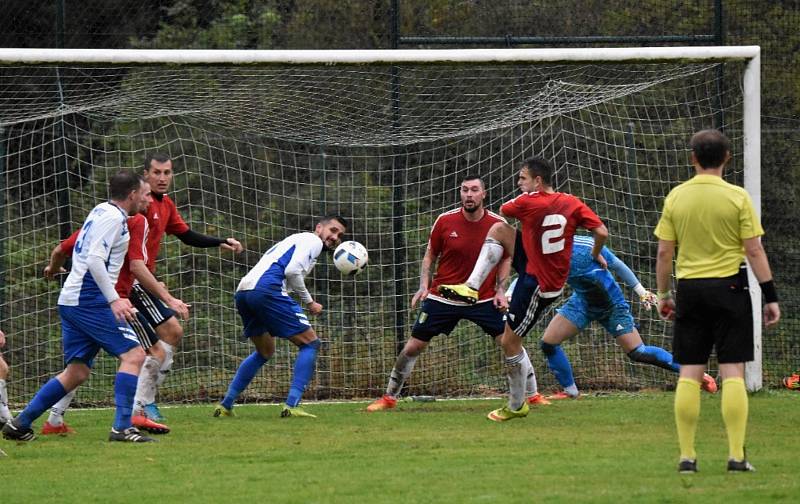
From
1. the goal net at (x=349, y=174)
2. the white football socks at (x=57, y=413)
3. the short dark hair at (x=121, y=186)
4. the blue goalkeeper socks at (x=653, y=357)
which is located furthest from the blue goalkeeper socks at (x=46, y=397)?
the blue goalkeeper socks at (x=653, y=357)

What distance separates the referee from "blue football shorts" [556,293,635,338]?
13.7 feet

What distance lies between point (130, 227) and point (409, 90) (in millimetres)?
4053

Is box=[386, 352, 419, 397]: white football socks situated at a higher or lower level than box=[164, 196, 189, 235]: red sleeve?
lower

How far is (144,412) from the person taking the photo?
9750mm

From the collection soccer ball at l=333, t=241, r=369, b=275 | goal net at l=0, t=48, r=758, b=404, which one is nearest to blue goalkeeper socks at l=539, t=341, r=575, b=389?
goal net at l=0, t=48, r=758, b=404

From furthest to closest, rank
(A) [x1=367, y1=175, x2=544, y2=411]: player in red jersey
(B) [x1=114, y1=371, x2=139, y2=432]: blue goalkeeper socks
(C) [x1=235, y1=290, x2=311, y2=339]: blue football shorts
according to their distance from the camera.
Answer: (A) [x1=367, y1=175, x2=544, y2=411]: player in red jersey < (C) [x1=235, y1=290, x2=311, y2=339]: blue football shorts < (B) [x1=114, y1=371, x2=139, y2=432]: blue goalkeeper socks

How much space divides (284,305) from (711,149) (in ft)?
14.8

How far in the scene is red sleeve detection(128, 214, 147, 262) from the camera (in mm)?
9266

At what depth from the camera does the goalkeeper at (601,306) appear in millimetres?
10891

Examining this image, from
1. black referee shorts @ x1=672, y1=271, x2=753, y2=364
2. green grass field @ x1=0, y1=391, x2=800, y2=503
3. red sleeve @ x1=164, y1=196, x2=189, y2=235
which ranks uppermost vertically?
red sleeve @ x1=164, y1=196, x2=189, y2=235

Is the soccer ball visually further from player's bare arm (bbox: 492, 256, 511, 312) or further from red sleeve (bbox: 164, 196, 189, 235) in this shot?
red sleeve (bbox: 164, 196, 189, 235)

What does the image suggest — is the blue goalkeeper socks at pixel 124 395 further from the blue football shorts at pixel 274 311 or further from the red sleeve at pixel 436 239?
the red sleeve at pixel 436 239

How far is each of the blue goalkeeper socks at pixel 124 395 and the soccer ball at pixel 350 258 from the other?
92.2 inches

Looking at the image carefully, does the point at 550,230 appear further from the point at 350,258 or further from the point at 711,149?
the point at 711,149
